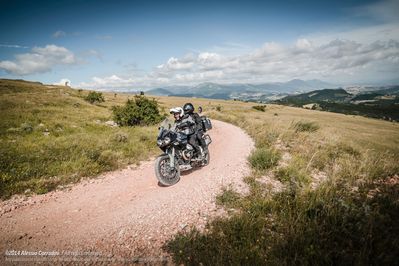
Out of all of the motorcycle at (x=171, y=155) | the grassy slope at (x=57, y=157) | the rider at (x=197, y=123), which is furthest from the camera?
the rider at (x=197, y=123)

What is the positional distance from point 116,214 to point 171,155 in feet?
9.16

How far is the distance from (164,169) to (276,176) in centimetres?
424

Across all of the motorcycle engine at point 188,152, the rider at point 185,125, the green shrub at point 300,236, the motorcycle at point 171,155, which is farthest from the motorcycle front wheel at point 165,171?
the green shrub at point 300,236

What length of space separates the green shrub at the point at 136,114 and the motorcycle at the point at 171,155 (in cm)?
1409

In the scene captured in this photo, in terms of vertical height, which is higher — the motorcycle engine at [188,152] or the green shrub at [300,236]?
the motorcycle engine at [188,152]

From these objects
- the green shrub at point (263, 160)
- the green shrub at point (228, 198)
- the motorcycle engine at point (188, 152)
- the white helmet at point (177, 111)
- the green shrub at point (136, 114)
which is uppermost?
the white helmet at point (177, 111)

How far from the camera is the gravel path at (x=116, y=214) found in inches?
190

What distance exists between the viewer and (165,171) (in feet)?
26.1

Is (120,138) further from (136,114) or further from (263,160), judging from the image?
(263,160)

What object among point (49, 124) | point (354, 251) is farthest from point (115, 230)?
point (49, 124)

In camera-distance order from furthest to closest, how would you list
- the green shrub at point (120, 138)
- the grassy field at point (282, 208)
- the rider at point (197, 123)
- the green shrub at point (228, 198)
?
the green shrub at point (120, 138), the rider at point (197, 123), the green shrub at point (228, 198), the grassy field at point (282, 208)

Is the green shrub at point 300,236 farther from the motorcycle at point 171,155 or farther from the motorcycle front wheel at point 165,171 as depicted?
the motorcycle at point 171,155

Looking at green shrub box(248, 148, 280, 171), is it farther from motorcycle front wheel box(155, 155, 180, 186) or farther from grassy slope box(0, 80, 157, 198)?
grassy slope box(0, 80, 157, 198)

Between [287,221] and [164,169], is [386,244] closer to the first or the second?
[287,221]
